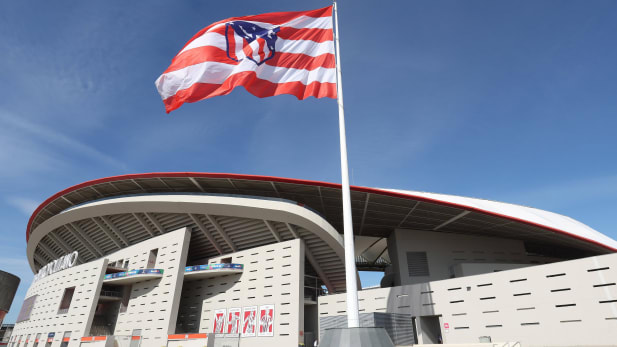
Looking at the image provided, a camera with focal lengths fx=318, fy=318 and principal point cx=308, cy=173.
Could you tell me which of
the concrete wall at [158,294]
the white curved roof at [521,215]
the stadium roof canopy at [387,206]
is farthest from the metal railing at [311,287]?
the white curved roof at [521,215]

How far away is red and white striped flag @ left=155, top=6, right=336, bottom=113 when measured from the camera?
36.2 feet

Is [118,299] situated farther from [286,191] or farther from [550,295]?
[550,295]

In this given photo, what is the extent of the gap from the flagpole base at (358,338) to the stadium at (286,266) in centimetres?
1228

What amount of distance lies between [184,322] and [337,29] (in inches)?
1253

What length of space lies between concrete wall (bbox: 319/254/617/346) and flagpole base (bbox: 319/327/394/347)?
51.1 ft

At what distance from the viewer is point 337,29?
11297mm

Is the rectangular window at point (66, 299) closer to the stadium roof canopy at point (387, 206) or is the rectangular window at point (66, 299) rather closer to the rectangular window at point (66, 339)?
the rectangular window at point (66, 339)

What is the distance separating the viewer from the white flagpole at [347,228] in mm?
7551

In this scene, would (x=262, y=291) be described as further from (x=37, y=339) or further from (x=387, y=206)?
(x=37, y=339)

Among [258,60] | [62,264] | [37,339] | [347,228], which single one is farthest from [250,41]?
[37,339]

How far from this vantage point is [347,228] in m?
8.50

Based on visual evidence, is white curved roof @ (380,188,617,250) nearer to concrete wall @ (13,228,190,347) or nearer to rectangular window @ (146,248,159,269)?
concrete wall @ (13,228,190,347)

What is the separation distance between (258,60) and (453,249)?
91.7ft

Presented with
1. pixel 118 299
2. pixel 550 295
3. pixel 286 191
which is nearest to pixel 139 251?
pixel 118 299
